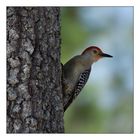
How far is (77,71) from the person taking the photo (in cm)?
518

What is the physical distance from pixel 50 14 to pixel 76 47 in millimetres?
1670

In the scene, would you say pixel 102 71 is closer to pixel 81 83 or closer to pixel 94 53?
pixel 94 53

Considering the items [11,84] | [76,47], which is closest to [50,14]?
[11,84]

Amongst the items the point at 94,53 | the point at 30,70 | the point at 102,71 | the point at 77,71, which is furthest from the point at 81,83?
the point at 30,70

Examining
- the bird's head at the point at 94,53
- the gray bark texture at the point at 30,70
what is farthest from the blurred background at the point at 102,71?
the gray bark texture at the point at 30,70

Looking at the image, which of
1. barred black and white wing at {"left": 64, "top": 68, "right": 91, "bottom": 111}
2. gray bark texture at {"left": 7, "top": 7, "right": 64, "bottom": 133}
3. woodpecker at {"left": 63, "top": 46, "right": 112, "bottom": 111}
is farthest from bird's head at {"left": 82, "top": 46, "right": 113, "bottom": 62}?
gray bark texture at {"left": 7, "top": 7, "right": 64, "bottom": 133}

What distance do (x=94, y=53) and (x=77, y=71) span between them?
0.28 metres

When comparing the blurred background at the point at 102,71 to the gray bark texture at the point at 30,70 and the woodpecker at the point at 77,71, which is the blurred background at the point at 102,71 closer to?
the woodpecker at the point at 77,71

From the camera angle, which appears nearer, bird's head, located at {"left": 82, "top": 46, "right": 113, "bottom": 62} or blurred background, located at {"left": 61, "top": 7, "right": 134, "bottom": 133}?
bird's head, located at {"left": 82, "top": 46, "right": 113, "bottom": 62}

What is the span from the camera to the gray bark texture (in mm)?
4078

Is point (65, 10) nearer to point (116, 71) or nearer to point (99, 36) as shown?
point (99, 36)

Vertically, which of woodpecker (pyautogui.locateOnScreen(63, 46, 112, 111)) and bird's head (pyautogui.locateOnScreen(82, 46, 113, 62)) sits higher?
bird's head (pyautogui.locateOnScreen(82, 46, 113, 62))

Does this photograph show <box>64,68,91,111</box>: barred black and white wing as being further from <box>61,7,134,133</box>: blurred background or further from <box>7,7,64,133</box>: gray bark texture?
<box>7,7,64,133</box>: gray bark texture

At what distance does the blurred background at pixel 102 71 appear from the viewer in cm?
580
